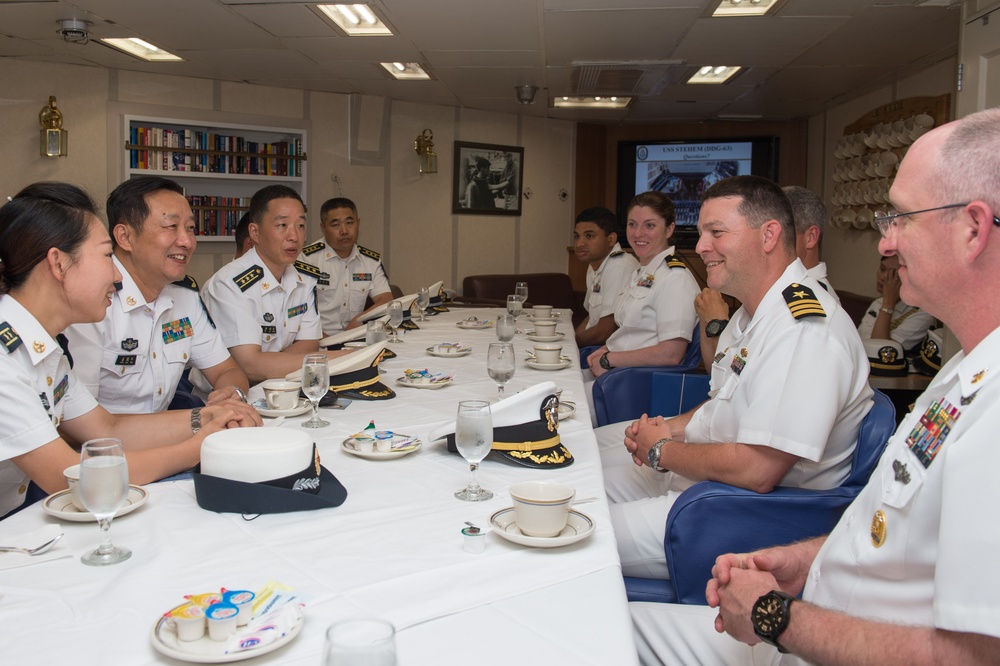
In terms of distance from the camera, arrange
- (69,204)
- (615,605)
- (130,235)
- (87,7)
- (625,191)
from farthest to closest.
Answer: (625,191) → (87,7) → (130,235) → (69,204) → (615,605)

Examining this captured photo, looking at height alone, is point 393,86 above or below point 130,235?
above

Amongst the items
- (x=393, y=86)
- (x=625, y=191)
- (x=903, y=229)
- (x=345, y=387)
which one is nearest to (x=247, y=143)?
(x=393, y=86)

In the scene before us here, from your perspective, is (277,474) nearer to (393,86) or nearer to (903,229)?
(903,229)

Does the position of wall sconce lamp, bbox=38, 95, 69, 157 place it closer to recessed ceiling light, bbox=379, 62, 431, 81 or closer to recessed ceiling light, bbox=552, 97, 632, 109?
recessed ceiling light, bbox=379, 62, 431, 81

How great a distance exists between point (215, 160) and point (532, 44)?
10.7ft

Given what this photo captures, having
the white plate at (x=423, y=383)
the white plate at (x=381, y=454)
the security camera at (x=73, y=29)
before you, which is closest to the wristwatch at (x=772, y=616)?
the white plate at (x=381, y=454)

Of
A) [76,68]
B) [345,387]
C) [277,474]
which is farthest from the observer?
[76,68]

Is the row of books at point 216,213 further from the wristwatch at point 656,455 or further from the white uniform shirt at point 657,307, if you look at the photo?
the wristwatch at point 656,455

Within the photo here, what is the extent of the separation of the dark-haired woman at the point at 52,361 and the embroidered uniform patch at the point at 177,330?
2.17 feet

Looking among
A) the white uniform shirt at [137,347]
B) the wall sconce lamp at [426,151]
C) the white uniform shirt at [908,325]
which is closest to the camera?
the white uniform shirt at [137,347]

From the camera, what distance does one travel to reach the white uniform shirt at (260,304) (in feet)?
11.6

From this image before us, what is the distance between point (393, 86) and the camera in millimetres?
7379

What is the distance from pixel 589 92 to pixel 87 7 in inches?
165

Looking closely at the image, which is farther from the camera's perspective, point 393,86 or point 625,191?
point 625,191
